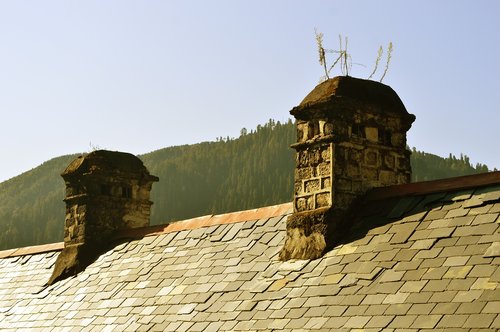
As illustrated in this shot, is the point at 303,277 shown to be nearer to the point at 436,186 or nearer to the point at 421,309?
the point at 436,186

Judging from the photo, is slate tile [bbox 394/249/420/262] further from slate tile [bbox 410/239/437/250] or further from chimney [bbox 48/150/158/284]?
chimney [bbox 48/150/158/284]

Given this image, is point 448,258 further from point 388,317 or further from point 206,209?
point 206,209

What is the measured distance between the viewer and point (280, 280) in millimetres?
9164

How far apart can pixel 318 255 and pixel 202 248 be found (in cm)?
231

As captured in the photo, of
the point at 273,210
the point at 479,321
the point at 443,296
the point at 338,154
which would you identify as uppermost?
the point at 338,154

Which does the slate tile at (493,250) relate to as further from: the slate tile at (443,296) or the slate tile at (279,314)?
the slate tile at (279,314)

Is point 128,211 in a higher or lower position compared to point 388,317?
higher

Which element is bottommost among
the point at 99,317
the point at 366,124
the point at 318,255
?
the point at 99,317

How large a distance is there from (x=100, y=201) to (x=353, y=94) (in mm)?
5740

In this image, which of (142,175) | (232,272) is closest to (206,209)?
(142,175)

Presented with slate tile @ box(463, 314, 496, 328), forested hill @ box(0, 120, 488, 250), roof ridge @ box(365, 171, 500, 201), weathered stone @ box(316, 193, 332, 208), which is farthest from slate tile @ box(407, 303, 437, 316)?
forested hill @ box(0, 120, 488, 250)

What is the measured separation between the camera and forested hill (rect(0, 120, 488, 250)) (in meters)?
66.8

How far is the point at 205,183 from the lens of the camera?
74.3m

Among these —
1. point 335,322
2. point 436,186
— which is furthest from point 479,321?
point 436,186
